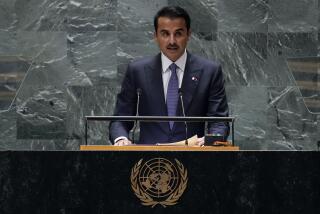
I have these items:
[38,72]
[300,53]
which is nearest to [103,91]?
[38,72]

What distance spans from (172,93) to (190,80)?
6.5 inches

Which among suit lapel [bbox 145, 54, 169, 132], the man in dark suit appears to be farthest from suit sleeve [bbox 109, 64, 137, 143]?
suit lapel [bbox 145, 54, 169, 132]

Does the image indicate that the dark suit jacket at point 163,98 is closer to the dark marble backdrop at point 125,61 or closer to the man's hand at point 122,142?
the man's hand at point 122,142

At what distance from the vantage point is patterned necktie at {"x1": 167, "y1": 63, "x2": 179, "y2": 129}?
5770mm

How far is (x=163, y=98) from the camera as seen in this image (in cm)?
582
